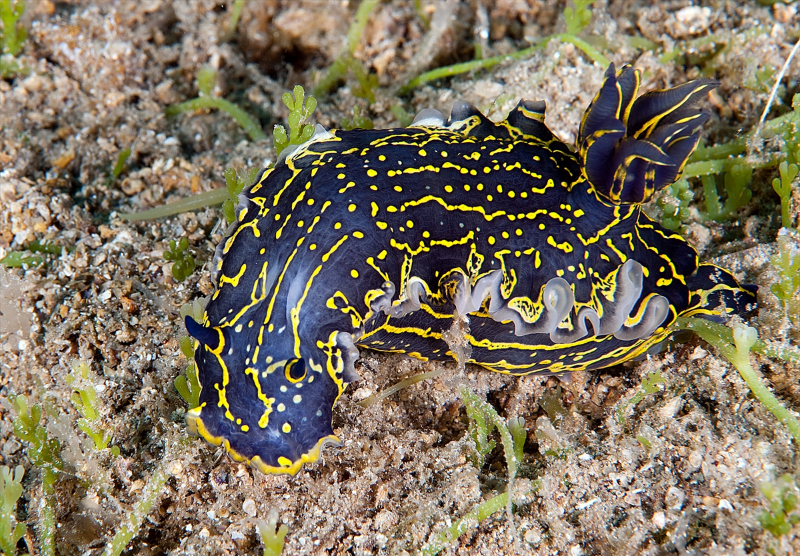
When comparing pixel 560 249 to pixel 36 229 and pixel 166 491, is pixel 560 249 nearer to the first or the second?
pixel 166 491

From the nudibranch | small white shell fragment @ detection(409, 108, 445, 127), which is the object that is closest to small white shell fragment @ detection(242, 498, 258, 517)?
the nudibranch

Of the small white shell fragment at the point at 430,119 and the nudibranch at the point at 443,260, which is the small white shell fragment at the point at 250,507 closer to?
the nudibranch at the point at 443,260

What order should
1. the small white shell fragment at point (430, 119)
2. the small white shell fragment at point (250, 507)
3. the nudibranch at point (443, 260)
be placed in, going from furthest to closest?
the small white shell fragment at point (430, 119)
the small white shell fragment at point (250, 507)
the nudibranch at point (443, 260)

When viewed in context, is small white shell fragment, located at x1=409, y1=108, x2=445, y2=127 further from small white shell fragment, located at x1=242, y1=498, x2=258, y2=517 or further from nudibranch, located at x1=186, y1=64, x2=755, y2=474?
small white shell fragment, located at x1=242, y1=498, x2=258, y2=517

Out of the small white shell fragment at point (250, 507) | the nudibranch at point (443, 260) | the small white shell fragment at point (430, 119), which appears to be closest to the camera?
the nudibranch at point (443, 260)

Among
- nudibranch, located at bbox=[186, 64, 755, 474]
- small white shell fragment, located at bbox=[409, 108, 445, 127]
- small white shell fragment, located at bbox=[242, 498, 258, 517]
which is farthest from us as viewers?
small white shell fragment, located at bbox=[409, 108, 445, 127]

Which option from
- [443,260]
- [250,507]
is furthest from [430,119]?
[250,507]

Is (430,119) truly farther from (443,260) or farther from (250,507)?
(250,507)

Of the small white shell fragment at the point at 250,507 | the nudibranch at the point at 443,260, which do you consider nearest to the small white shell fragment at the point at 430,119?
the nudibranch at the point at 443,260
